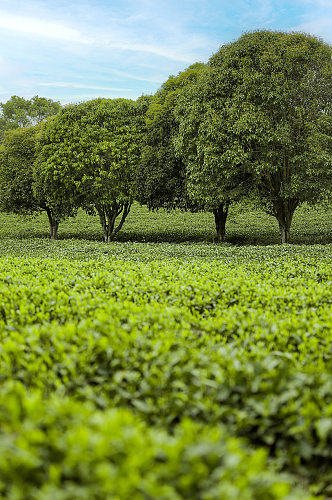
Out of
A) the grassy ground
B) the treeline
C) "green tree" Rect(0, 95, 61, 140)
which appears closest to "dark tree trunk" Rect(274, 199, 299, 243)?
the treeline

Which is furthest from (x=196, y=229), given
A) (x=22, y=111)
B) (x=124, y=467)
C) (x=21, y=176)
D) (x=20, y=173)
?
(x=22, y=111)

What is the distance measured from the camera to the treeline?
50.3 ft

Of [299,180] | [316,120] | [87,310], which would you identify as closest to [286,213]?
[299,180]

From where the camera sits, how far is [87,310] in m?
5.41

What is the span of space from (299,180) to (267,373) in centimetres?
1373

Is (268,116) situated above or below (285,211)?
above

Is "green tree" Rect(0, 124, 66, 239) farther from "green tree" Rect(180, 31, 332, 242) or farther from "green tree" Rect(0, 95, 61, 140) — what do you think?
"green tree" Rect(0, 95, 61, 140)

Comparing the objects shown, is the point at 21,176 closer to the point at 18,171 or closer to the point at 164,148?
the point at 18,171

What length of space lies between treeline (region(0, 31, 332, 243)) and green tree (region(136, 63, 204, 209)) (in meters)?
0.06

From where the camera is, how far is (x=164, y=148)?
770 inches

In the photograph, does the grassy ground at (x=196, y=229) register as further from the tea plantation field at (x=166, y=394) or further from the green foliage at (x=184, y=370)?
the green foliage at (x=184, y=370)

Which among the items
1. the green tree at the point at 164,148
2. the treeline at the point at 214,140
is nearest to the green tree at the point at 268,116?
the treeline at the point at 214,140

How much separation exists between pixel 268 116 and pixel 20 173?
629 inches

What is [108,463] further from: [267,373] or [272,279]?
[272,279]
